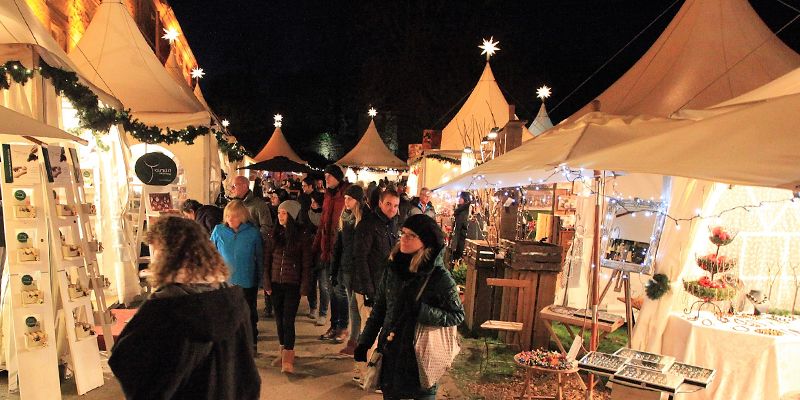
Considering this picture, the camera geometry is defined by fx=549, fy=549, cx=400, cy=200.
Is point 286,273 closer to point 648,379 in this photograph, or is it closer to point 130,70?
point 648,379

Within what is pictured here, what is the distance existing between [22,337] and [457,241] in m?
7.13

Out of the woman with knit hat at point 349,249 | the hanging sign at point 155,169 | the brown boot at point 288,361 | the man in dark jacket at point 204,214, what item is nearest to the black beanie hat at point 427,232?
the woman with knit hat at point 349,249

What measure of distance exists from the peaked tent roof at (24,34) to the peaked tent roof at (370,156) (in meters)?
16.1

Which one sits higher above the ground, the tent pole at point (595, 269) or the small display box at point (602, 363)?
→ the tent pole at point (595, 269)

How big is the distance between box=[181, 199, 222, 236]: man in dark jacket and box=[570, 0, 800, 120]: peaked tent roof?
5.01 meters

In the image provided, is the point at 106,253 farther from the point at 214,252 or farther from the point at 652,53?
the point at 652,53

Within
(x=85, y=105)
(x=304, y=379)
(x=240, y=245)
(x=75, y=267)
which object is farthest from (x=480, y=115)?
(x=75, y=267)

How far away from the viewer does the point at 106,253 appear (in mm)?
8211

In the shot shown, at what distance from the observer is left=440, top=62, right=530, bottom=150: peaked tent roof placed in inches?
682

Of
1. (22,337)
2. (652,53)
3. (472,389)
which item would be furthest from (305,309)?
(652,53)

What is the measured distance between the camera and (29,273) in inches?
186

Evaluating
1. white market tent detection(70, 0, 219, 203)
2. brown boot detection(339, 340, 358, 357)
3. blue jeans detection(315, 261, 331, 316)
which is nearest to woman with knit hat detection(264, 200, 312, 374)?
brown boot detection(339, 340, 358, 357)

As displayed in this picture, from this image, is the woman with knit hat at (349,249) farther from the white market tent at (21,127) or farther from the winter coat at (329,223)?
the white market tent at (21,127)

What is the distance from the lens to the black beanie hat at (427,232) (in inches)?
141
